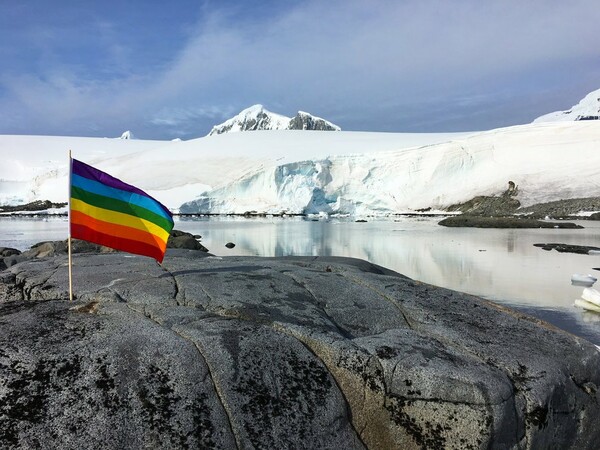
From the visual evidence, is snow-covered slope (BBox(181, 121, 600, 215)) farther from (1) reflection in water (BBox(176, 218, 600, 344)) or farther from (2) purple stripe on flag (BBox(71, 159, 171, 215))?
(2) purple stripe on flag (BBox(71, 159, 171, 215))

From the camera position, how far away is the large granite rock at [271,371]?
2.98 m

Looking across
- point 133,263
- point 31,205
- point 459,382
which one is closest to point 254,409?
point 459,382

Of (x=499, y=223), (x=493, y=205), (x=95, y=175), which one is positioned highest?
(x=95, y=175)

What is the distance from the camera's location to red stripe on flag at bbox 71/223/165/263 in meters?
4.75


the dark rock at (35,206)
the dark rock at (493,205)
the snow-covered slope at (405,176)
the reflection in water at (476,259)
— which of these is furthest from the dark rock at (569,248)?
the dark rock at (35,206)

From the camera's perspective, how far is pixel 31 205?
56.4 metres

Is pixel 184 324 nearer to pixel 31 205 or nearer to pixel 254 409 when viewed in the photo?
pixel 254 409

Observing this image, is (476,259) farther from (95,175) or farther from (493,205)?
(493,205)

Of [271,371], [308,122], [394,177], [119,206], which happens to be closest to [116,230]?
[119,206]

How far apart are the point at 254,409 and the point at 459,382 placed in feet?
4.77

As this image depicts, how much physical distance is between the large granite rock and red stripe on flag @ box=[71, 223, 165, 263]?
0.32 meters

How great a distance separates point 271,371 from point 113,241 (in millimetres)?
2335

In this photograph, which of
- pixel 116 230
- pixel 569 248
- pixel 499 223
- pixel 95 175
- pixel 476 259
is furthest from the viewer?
pixel 499 223

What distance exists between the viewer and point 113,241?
4887 millimetres
